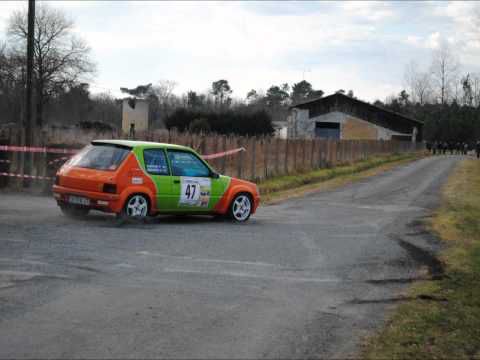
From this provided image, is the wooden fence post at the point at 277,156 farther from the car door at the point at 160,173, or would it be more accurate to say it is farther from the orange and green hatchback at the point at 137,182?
the car door at the point at 160,173

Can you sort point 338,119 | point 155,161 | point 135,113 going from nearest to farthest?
point 155,161
point 135,113
point 338,119

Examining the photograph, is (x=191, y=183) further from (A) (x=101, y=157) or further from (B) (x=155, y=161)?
(A) (x=101, y=157)

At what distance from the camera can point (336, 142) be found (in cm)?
4344

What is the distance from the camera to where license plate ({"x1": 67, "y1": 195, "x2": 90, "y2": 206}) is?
A: 43.2 feet

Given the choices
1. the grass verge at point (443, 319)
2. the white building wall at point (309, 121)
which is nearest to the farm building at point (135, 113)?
the white building wall at point (309, 121)

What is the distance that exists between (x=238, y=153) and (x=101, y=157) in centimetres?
1350

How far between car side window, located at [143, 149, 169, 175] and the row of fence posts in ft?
25.9

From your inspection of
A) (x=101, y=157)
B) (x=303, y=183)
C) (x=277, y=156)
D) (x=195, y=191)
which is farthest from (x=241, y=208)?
(x=277, y=156)

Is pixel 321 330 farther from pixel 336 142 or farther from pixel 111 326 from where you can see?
pixel 336 142

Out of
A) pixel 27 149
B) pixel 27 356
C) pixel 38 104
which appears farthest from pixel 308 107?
pixel 27 356

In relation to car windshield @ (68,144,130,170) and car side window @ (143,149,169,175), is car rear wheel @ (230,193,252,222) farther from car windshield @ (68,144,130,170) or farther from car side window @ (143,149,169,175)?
car windshield @ (68,144,130,170)

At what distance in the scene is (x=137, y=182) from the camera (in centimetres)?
1336

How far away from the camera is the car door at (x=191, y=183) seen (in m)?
14.1

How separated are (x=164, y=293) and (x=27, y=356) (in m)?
2.41
